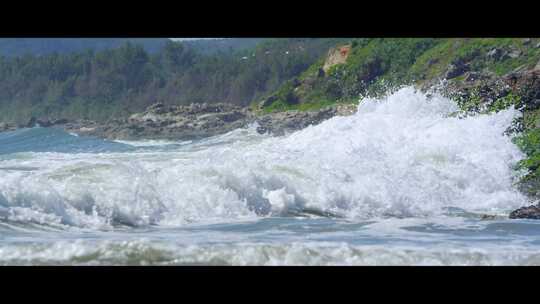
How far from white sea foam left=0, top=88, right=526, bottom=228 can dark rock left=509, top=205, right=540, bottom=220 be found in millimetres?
1308

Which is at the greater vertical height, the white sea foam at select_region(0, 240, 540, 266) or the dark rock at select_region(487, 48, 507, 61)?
the dark rock at select_region(487, 48, 507, 61)

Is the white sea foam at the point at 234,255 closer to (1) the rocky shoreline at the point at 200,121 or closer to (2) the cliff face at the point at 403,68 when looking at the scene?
(2) the cliff face at the point at 403,68

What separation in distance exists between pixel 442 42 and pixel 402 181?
120 feet

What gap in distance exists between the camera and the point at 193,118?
186 feet

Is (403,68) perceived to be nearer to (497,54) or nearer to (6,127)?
(497,54)

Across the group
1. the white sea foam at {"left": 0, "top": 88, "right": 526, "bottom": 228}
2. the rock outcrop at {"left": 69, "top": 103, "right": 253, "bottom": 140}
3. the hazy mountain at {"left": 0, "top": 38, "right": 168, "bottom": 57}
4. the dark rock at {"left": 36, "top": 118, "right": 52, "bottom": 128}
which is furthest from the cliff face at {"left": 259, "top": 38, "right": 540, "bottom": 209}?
the hazy mountain at {"left": 0, "top": 38, "right": 168, "bottom": 57}

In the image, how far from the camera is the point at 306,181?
51.4 ft

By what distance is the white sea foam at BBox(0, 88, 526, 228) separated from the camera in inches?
529

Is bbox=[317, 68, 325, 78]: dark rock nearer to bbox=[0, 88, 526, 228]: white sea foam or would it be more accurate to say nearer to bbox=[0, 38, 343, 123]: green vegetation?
bbox=[0, 38, 343, 123]: green vegetation

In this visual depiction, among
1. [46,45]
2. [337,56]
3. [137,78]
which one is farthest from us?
[46,45]

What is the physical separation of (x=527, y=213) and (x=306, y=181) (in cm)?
375

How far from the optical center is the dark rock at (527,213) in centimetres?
1338

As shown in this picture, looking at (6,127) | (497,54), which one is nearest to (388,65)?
(497,54)
